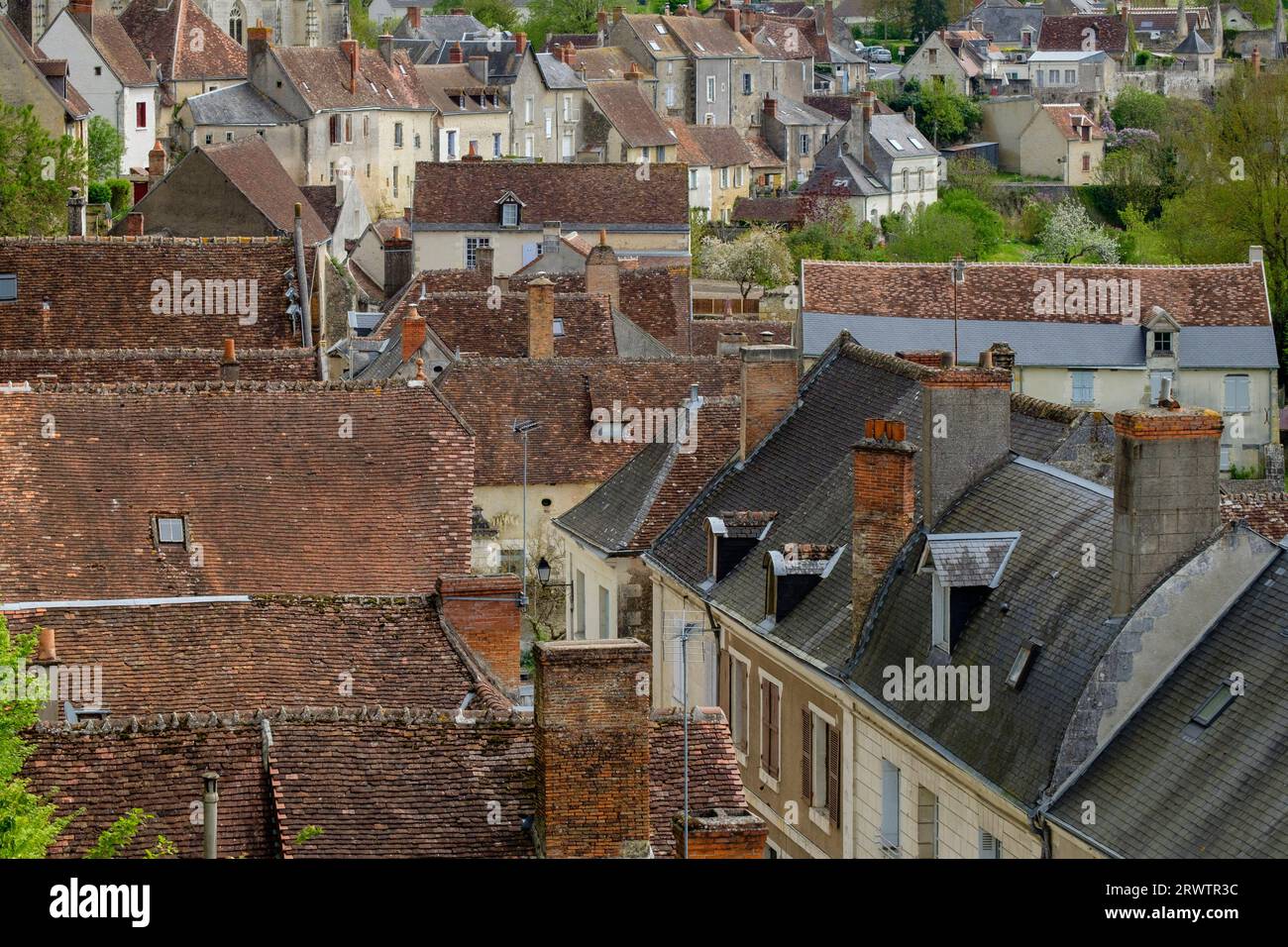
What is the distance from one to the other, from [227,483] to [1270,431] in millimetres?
35475

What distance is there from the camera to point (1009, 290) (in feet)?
168

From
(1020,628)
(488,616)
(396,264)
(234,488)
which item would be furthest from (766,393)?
(396,264)

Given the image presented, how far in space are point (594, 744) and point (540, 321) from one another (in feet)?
102

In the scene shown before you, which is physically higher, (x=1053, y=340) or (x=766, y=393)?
(x=1053, y=340)

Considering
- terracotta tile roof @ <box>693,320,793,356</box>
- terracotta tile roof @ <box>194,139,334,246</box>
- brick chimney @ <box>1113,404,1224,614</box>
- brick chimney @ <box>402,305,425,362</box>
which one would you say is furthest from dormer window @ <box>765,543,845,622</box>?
terracotta tile roof @ <box>194,139,334,246</box>

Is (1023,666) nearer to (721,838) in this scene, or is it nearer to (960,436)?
(960,436)

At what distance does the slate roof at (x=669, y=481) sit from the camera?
2883cm

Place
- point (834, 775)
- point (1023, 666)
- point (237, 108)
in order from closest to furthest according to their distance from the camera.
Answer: point (1023, 666) → point (834, 775) → point (237, 108)

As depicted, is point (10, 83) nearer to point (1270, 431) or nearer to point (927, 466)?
point (1270, 431)

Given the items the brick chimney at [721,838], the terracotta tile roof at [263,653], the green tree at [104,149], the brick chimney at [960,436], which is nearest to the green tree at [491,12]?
the green tree at [104,149]

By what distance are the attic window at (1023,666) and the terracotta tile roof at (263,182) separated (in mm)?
40754

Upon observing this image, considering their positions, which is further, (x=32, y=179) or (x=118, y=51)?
(x=118, y=51)

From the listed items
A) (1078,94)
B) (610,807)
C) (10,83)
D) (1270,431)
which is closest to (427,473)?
(610,807)

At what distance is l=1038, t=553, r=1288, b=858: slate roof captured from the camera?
14781 mm
